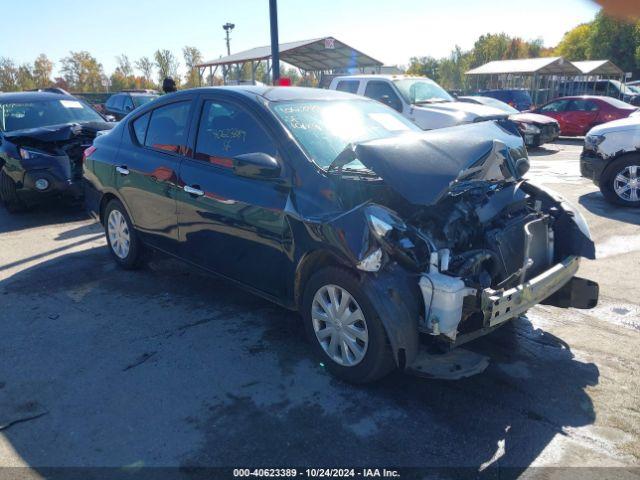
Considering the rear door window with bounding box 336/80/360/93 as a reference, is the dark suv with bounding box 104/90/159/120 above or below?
below

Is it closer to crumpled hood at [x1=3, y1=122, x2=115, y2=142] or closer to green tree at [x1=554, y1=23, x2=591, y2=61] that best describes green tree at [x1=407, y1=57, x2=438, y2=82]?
green tree at [x1=554, y1=23, x2=591, y2=61]

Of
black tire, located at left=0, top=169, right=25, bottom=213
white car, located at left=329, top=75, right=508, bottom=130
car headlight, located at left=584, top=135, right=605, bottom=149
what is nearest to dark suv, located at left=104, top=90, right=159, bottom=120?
white car, located at left=329, top=75, right=508, bottom=130

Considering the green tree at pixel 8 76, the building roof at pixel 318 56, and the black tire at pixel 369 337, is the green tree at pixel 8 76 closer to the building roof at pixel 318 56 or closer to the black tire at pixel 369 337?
the building roof at pixel 318 56

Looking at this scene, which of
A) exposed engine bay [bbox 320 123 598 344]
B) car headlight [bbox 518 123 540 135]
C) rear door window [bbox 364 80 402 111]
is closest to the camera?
exposed engine bay [bbox 320 123 598 344]

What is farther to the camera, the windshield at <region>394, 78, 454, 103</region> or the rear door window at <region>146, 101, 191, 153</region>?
the windshield at <region>394, 78, 454, 103</region>

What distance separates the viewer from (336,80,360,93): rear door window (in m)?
12.0

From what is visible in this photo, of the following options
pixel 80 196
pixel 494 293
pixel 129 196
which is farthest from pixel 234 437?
pixel 80 196

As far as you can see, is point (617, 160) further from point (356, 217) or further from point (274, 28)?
point (274, 28)

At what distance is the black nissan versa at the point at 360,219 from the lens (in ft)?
10.0

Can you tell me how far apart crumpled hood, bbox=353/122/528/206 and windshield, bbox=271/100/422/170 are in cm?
41

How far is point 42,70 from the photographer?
51656 mm

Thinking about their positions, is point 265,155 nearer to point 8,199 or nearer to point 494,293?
point 494,293

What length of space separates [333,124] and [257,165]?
34.3 inches

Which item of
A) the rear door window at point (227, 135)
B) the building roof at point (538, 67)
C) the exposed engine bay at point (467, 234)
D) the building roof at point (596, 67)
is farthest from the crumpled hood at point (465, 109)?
the building roof at point (596, 67)
